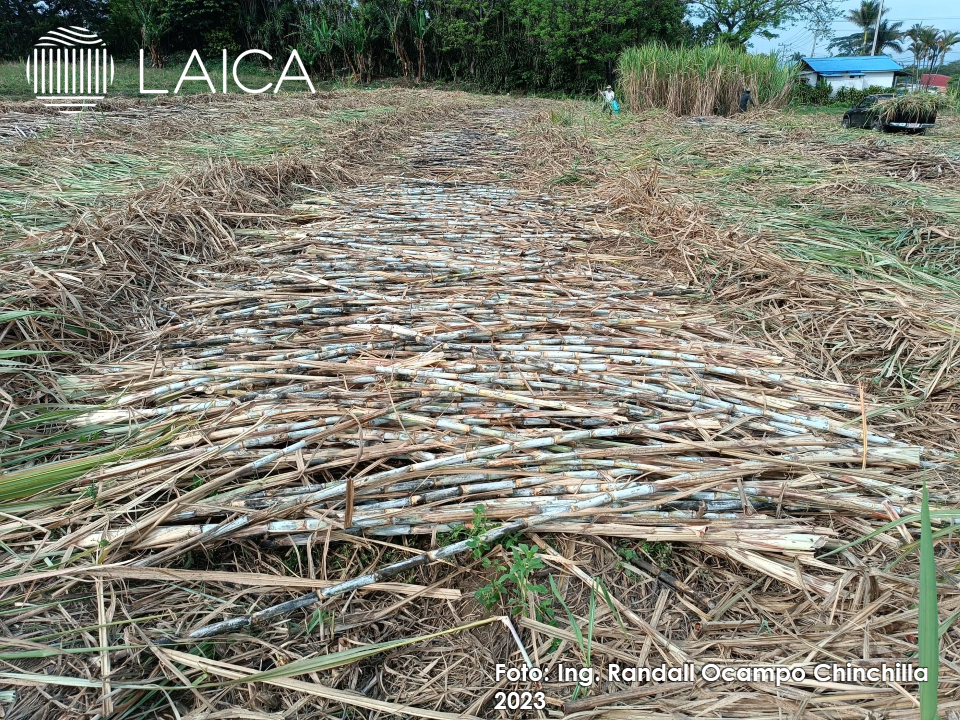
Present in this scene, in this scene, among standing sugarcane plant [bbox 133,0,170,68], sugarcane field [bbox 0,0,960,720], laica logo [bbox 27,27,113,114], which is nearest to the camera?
sugarcane field [bbox 0,0,960,720]

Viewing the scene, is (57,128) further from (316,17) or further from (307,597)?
(316,17)

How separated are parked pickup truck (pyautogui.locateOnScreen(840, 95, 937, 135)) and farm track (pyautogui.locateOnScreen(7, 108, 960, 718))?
28.9 ft

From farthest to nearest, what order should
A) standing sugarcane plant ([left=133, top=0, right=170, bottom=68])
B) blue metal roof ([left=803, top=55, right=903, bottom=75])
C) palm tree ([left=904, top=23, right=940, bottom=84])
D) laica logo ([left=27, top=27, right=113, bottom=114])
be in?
palm tree ([left=904, top=23, right=940, bottom=84]) → blue metal roof ([left=803, top=55, right=903, bottom=75]) → standing sugarcane plant ([left=133, top=0, right=170, bottom=68]) → laica logo ([left=27, top=27, right=113, bottom=114])

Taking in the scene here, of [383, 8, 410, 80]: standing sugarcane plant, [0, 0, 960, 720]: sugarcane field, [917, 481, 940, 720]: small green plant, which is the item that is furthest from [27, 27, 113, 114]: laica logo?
[383, 8, 410, 80]: standing sugarcane plant

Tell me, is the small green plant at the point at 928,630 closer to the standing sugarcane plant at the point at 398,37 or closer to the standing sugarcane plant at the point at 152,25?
the standing sugarcane plant at the point at 398,37

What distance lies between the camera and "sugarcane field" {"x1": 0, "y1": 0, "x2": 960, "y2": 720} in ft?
3.40

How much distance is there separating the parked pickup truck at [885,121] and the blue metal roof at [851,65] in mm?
31536

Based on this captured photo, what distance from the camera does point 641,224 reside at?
331 cm

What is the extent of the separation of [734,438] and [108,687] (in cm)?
152

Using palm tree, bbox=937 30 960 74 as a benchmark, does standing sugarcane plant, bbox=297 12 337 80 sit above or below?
below

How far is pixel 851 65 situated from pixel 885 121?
34822mm

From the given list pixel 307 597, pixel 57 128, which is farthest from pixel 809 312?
pixel 57 128

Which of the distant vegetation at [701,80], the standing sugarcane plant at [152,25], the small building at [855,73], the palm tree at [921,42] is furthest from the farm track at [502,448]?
the palm tree at [921,42]

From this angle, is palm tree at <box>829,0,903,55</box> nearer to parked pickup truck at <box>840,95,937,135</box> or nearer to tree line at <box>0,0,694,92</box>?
tree line at <box>0,0,694,92</box>
